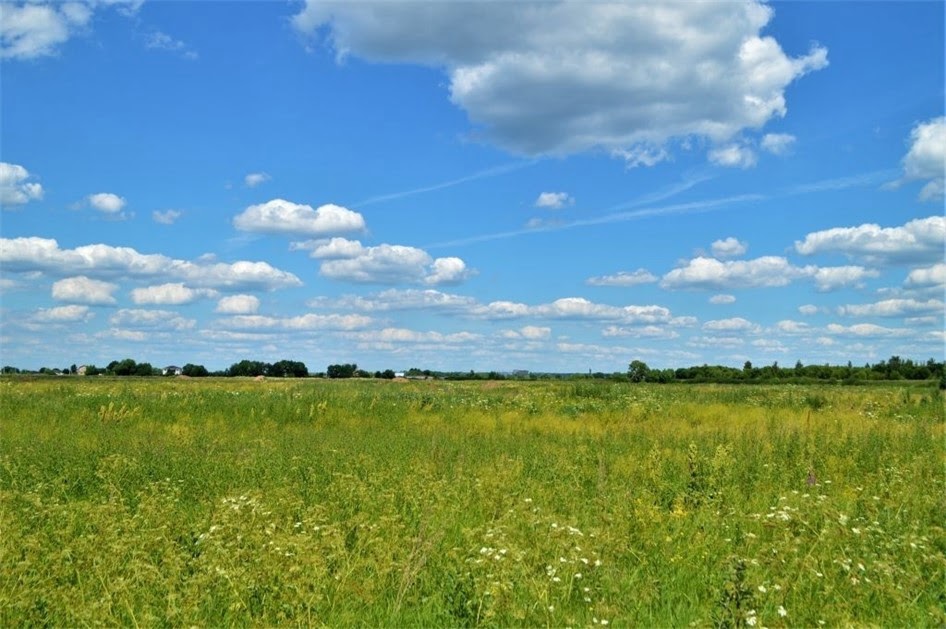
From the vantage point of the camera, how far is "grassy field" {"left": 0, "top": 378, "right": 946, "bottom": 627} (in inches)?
201

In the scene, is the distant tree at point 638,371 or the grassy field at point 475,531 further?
the distant tree at point 638,371

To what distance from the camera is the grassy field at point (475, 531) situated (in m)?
5.11

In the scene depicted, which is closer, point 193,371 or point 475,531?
point 475,531

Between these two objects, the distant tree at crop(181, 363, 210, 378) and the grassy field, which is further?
the distant tree at crop(181, 363, 210, 378)

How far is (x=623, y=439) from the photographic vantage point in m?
13.7

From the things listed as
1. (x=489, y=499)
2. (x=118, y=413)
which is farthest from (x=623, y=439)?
(x=118, y=413)

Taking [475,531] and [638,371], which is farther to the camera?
[638,371]

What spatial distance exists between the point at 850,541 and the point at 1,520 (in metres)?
8.26

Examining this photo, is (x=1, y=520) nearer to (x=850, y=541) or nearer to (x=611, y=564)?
(x=611, y=564)

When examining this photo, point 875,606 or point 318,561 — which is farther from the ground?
point 318,561

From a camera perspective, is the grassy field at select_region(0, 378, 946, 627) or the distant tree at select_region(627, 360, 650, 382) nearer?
the grassy field at select_region(0, 378, 946, 627)

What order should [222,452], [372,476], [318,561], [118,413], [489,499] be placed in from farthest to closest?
[118,413] < [222,452] < [372,476] < [489,499] < [318,561]

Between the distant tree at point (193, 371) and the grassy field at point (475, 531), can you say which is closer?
the grassy field at point (475, 531)

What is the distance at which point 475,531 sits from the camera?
5.96 m
